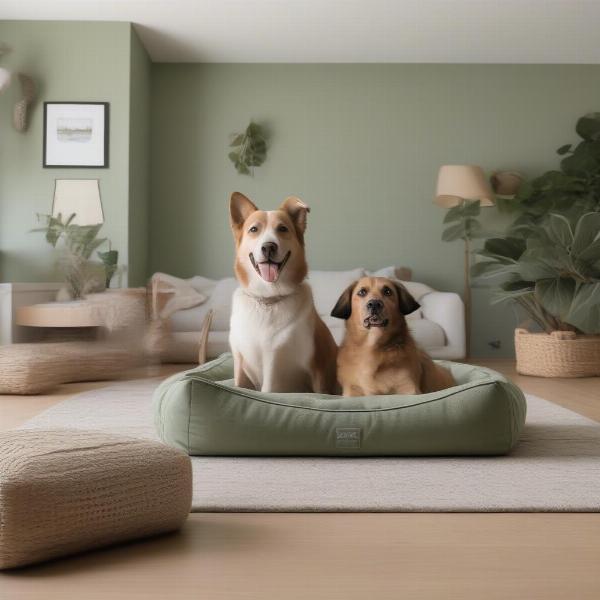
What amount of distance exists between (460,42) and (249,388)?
14.8 feet

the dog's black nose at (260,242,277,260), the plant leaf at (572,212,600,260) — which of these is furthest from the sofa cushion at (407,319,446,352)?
the dog's black nose at (260,242,277,260)

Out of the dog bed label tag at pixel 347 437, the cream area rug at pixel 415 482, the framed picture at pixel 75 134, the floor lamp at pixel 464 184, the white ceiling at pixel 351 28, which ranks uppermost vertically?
the white ceiling at pixel 351 28

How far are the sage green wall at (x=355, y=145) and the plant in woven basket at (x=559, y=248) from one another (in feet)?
Result: 1.40

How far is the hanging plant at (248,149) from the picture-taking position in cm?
646

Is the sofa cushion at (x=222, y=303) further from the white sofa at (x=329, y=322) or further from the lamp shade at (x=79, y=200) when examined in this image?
the lamp shade at (x=79, y=200)

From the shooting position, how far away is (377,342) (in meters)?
2.15

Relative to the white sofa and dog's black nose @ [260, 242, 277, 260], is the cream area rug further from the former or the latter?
the white sofa

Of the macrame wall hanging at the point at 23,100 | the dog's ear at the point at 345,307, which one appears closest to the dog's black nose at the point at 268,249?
the dog's ear at the point at 345,307

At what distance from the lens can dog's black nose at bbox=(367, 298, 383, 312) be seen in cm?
211

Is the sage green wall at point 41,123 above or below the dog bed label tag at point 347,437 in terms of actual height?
above

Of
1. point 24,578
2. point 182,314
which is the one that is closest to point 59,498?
point 24,578

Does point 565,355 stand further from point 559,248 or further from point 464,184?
point 464,184

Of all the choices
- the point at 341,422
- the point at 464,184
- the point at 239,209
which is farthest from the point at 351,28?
the point at 341,422

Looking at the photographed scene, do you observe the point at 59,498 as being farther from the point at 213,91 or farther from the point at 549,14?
the point at 213,91
